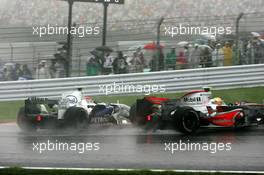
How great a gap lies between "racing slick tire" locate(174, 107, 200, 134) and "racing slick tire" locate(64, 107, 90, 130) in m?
1.22

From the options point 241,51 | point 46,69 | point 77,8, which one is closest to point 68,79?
point 46,69

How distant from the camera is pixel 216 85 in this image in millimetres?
9711

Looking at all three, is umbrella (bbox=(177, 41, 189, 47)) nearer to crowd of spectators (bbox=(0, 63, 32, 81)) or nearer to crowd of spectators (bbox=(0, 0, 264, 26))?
crowd of spectators (bbox=(0, 0, 264, 26))

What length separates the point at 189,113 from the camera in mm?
9828

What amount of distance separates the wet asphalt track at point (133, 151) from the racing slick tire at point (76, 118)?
10cm

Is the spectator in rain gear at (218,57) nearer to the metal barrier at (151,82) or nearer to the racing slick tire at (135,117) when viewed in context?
the metal barrier at (151,82)

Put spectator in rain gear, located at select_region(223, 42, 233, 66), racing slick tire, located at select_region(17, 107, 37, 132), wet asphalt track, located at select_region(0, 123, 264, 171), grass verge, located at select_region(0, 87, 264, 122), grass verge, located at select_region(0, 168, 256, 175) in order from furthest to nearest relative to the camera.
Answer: racing slick tire, located at select_region(17, 107, 37, 132)
spectator in rain gear, located at select_region(223, 42, 233, 66)
grass verge, located at select_region(0, 87, 264, 122)
wet asphalt track, located at select_region(0, 123, 264, 171)
grass verge, located at select_region(0, 168, 256, 175)

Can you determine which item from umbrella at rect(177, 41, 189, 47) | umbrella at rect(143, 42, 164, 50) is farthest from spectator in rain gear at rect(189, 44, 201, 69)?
umbrella at rect(143, 42, 164, 50)

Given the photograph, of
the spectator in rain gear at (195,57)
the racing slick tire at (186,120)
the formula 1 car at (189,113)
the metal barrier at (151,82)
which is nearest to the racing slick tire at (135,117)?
the formula 1 car at (189,113)

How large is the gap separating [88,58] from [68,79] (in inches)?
15.4

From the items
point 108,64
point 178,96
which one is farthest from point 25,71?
point 178,96

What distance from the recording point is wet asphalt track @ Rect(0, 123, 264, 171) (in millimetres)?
9516

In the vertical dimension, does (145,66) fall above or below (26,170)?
above

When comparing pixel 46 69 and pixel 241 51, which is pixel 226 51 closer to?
pixel 241 51
